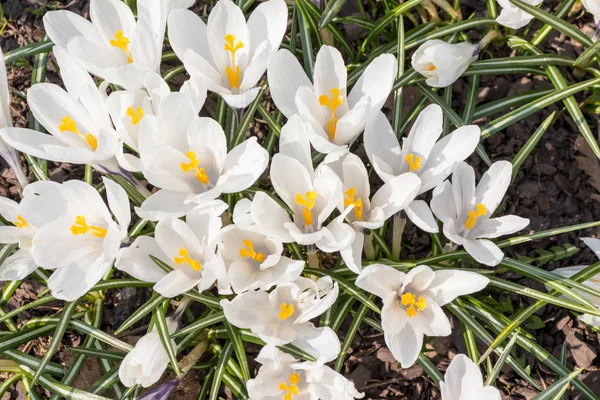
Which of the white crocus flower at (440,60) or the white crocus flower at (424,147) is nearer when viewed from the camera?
the white crocus flower at (424,147)

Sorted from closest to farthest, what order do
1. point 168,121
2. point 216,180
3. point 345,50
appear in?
point 168,121, point 216,180, point 345,50

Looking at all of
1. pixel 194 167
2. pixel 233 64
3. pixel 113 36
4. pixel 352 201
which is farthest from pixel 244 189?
pixel 113 36

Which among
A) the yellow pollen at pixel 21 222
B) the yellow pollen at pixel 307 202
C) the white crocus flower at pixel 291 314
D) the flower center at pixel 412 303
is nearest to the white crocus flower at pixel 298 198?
the yellow pollen at pixel 307 202

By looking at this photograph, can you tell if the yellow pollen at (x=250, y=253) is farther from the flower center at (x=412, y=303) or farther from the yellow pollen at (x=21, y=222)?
the yellow pollen at (x=21, y=222)

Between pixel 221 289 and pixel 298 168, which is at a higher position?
pixel 298 168

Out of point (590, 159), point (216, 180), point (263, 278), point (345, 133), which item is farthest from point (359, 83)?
point (590, 159)

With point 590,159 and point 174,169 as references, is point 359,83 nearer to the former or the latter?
point 174,169

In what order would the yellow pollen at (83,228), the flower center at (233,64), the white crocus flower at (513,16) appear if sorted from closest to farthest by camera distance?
the yellow pollen at (83,228)
the flower center at (233,64)
the white crocus flower at (513,16)

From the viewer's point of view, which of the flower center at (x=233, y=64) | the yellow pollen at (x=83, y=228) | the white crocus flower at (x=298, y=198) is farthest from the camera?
the flower center at (x=233, y=64)
